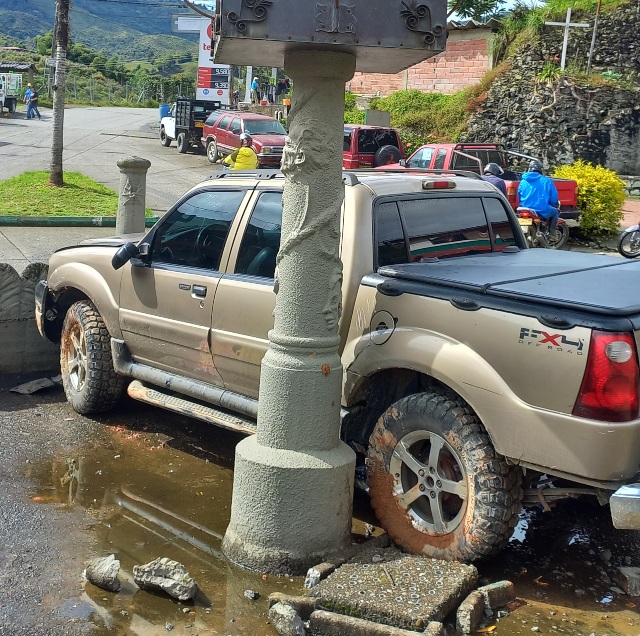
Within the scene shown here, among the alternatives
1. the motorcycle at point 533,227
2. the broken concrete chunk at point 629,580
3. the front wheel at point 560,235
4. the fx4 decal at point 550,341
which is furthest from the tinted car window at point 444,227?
the front wheel at point 560,235

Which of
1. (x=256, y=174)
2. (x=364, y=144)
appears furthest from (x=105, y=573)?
(x=364, y=144)

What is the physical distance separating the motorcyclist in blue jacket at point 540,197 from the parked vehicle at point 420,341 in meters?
8.67

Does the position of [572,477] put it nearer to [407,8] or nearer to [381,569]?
[381,569]

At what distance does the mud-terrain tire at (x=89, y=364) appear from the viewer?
263 inches

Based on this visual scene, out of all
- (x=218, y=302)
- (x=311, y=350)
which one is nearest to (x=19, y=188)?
(x=218, y=302)

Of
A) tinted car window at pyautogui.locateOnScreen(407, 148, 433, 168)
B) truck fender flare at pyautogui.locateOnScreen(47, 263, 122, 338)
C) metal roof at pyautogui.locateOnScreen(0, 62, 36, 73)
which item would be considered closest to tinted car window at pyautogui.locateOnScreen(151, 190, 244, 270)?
truck fender flare at pyautogui.locateOnScreen(47, 263, 122, 338)

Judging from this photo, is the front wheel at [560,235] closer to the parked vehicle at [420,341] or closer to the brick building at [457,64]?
the parked vehicle at [420,341]

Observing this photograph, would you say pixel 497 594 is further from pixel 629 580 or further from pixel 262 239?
pixel 262 239

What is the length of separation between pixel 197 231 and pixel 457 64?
2545cm

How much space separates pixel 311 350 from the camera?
4598 mm

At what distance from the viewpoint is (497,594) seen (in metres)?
4.21

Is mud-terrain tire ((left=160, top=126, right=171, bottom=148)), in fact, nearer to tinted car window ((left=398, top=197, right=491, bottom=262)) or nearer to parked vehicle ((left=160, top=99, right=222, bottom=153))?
parked vehicle ((left=160, top=99, right=222, bottom=153))

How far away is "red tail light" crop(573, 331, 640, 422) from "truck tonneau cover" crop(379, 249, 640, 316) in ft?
0.47

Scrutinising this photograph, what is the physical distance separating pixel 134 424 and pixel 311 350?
9.03ft
